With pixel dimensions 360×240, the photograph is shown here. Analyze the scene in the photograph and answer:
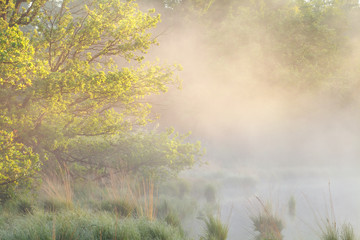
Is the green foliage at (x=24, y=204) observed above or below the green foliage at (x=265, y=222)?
above

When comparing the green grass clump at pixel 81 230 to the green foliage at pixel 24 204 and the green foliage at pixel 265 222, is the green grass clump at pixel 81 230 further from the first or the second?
the green foliage at pixel 265 222

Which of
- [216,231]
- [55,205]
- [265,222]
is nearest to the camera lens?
[216,231]

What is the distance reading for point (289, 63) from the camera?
1669 cm

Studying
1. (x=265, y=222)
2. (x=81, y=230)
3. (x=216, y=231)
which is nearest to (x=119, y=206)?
(x=216, y=231)

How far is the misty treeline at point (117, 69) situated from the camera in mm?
5492

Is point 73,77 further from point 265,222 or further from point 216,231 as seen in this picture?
point 265,222

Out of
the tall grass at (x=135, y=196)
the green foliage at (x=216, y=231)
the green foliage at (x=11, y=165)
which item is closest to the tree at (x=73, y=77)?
the green foliage at (x=11, y=165)

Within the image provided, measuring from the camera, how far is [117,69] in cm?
670

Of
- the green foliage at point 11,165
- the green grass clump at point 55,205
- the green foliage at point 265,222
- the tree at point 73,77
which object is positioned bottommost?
the green foliage at point 265,222

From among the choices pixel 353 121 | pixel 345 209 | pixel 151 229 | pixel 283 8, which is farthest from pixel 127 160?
pixel 353 121

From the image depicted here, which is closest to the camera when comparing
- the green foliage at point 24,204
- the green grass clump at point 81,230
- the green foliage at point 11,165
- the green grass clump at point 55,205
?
the green grass clump at point 81,230

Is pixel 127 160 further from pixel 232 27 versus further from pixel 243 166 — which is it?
pixel 243 166

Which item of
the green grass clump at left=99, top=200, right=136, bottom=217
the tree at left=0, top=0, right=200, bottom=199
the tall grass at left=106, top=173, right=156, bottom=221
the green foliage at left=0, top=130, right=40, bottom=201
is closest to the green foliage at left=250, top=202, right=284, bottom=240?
the tall grass at left=106, top=173, right=156, bottom=221

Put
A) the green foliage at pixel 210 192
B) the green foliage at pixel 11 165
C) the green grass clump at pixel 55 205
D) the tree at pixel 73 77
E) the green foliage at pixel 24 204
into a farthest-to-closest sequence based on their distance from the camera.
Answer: the green foliage at pixel 210 192
the green foliage at pixel 24 204
the green grass clump at pixel 55 205
the tree at pixel 73 77
the green foliage at pixel 11 165
